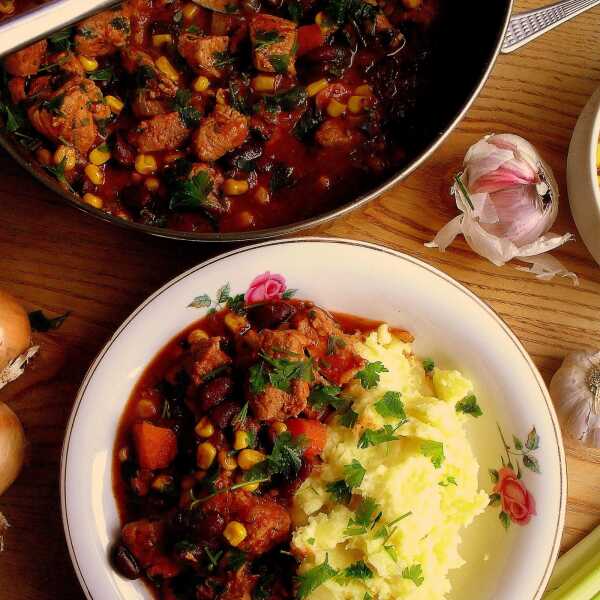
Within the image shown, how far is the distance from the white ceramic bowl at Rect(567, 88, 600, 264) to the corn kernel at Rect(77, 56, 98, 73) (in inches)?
111

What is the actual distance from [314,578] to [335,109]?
99.3 inches

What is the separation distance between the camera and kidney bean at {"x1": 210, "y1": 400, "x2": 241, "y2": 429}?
12.5 feet

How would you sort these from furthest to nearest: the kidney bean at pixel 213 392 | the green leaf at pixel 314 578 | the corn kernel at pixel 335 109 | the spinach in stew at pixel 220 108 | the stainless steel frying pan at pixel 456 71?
the corn kernel at pixel 335 109 → the spinach in stew at pixel 220 108 → the kidney bean at pixel 213 392 → the green leaf at pixel 314 578 → the stainless steel frying pan at pixel 456 71

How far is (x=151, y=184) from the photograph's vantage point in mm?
3975

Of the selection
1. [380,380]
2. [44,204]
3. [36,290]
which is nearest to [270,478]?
[380,380]

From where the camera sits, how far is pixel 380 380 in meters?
4.07

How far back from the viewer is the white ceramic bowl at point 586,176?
4.13m

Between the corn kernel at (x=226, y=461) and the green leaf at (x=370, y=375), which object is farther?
the green leaf at (x=370, y=375)

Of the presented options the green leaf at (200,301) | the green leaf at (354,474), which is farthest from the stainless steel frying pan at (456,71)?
the green leaf at (354,474)

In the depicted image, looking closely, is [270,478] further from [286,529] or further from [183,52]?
[183,52]

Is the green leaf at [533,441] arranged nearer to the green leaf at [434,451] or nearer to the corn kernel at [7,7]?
the green leaf at [434,451]

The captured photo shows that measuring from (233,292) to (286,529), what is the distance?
132 centimetres

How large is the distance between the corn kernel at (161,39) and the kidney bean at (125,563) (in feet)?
9.09

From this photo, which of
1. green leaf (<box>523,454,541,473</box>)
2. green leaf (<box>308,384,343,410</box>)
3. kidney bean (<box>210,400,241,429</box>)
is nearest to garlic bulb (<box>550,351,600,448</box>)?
green leaf (<box>523,454,541,473</box>)
